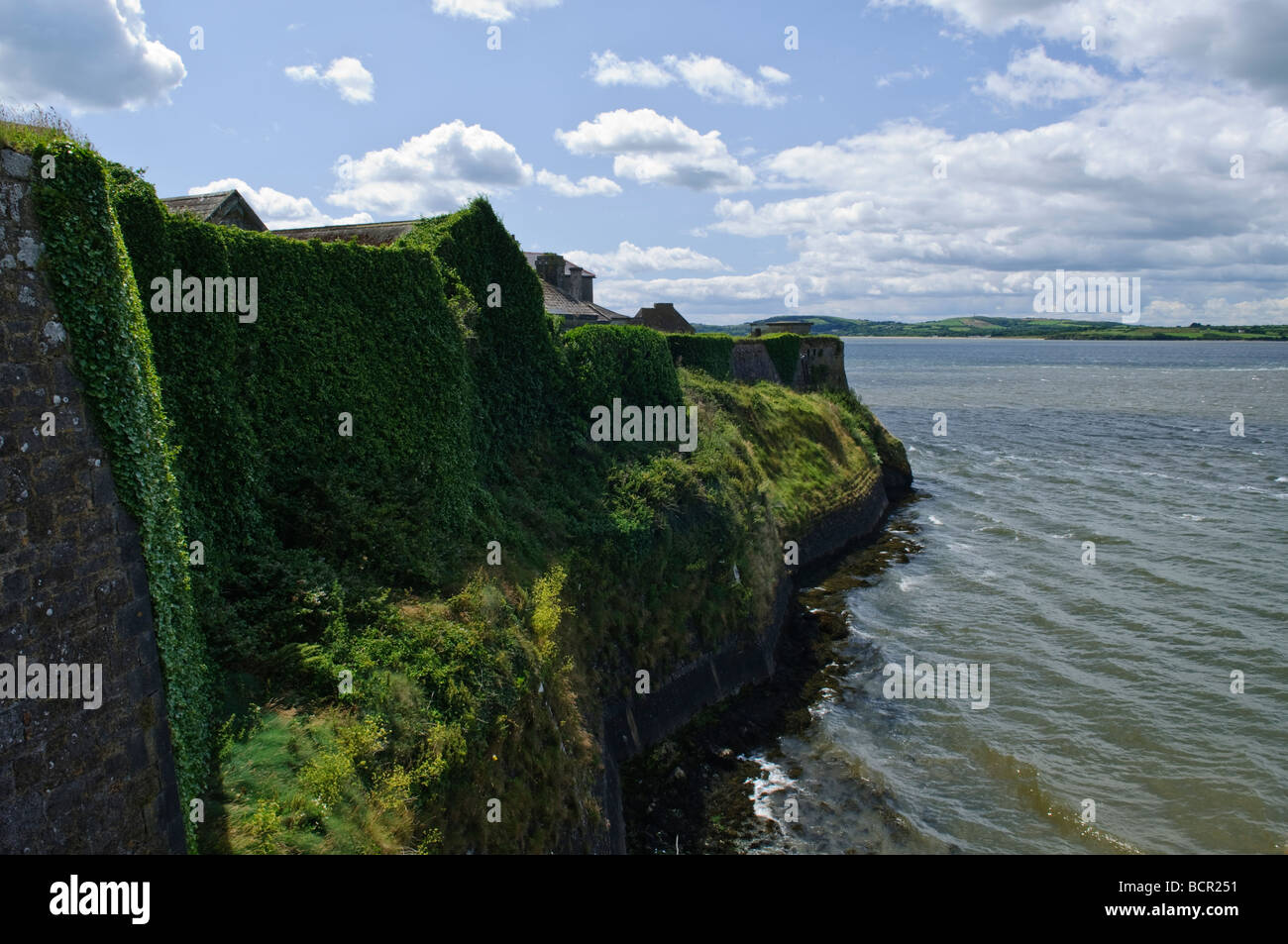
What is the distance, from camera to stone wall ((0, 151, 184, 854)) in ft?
22.5

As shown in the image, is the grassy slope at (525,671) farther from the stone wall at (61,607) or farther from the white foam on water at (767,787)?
the white foam on water at (767,787)

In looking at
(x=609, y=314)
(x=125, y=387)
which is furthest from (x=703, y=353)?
(x=125, y=387)

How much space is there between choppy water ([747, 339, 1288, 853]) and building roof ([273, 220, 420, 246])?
16.2 meters

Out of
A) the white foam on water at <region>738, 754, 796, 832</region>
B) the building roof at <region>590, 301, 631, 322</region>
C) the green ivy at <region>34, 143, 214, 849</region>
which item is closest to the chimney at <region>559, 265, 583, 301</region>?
the building roof at <region>590, 301, 631, 322</region>

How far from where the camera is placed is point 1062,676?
2316cm

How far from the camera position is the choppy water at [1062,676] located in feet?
55.7

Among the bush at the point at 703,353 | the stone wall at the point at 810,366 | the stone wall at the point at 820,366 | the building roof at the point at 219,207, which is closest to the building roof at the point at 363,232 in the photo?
the building roof at the point at 219,207

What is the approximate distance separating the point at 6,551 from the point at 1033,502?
46021 millimetres

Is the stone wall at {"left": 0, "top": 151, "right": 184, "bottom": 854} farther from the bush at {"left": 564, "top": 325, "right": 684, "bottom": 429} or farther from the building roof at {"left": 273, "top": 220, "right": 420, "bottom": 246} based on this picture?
the bush at {"left": 564, "top": 325, "right": 684, "bottom": 429}

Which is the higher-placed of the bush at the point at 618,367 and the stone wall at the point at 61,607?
the bush at the point at 618,367

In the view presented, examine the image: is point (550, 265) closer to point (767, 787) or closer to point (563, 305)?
point (563, 305)

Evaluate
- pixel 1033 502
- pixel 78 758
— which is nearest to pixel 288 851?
pixel 78 758

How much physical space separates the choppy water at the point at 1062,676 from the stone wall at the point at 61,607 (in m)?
12.1
